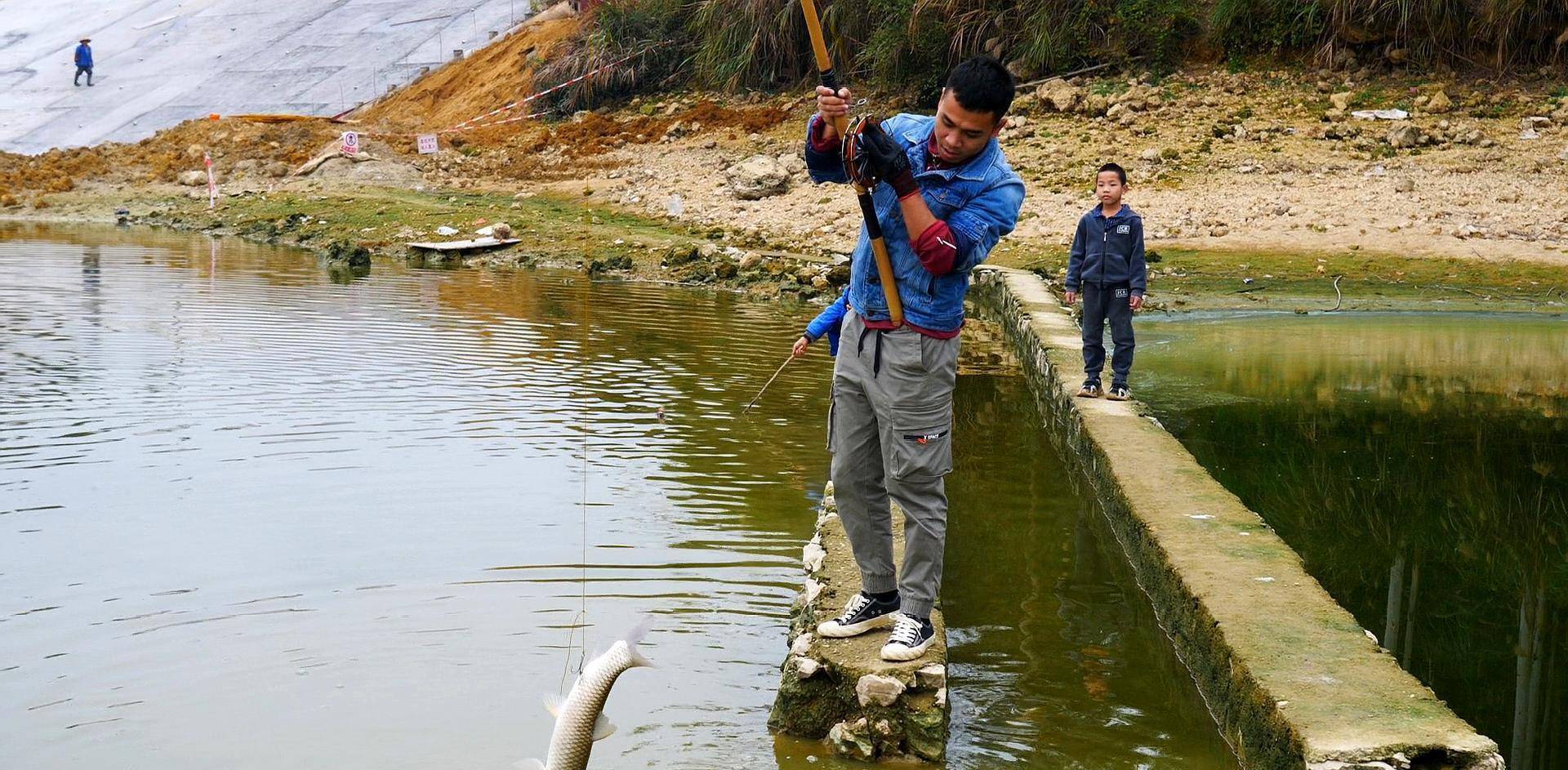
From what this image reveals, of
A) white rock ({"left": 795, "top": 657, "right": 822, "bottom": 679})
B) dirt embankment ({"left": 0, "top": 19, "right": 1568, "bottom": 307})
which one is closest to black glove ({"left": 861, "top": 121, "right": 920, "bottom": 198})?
white rock ({"left": 795, "top": 657, "right": 822, "bottom": 679})

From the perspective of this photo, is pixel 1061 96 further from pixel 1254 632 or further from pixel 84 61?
pixel 84 61

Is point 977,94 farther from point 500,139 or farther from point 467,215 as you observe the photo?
point 500,139

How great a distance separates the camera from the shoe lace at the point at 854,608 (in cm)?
427

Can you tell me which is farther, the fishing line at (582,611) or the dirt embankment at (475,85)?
the dirt embankment at (475,85)

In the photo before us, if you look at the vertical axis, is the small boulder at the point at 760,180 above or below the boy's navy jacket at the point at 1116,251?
above

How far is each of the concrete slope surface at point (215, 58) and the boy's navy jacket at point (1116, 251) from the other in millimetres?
27548

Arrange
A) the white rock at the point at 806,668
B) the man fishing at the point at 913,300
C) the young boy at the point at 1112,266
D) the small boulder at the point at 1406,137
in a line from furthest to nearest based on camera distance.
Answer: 1. the small boulder at the point at 1406,137
2. the young boy at the point at 1112,266
3. the white rock at the point at 806,668
4. the man fishing at the point at 913,300

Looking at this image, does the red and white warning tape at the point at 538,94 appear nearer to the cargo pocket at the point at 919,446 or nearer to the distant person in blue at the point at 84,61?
the distant person in blue at the point at 84,61

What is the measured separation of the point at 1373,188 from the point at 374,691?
527 inches

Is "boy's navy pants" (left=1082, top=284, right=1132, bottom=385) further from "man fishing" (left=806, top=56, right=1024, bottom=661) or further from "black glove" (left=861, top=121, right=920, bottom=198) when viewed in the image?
"black glove" (left=861, top=121, right=920, bottom=198)

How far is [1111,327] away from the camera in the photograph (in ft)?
26.2

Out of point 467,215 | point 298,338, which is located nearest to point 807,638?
point 298,338

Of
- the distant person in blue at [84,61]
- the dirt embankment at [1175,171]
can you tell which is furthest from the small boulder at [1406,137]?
the distant person in blue at [84,61]

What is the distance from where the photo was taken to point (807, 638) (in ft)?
13.9
